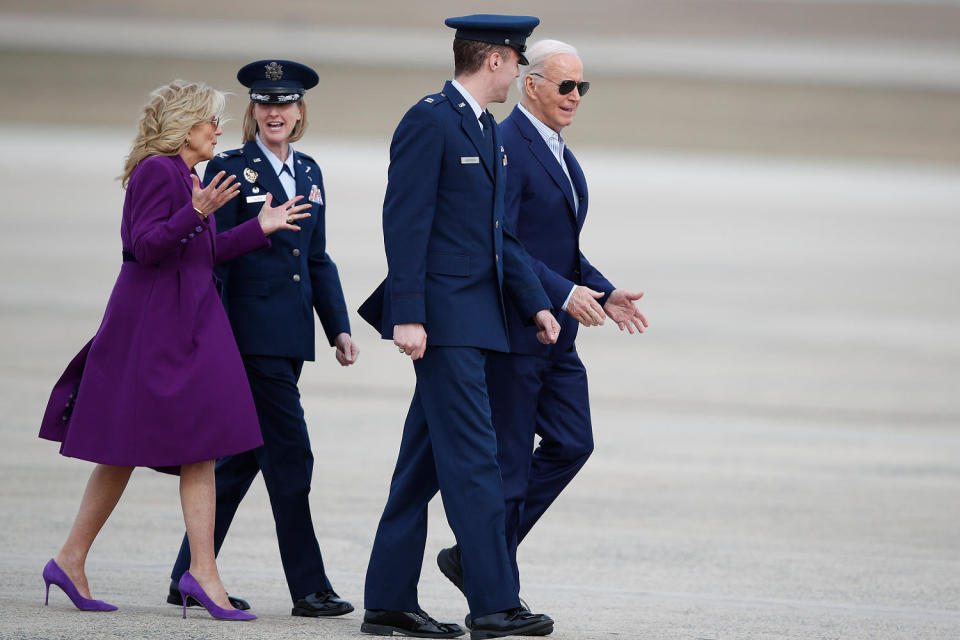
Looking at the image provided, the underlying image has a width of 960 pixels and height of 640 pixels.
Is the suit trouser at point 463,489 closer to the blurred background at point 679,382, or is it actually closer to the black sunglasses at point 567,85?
the blurred background at point 679,382

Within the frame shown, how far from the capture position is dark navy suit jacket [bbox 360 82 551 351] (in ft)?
13.9

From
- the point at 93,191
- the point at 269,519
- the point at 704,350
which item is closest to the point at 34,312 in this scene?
the point at 704,350

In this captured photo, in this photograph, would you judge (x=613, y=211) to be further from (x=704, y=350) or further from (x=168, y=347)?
(x=168, y=347)

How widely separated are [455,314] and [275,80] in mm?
→ 1133

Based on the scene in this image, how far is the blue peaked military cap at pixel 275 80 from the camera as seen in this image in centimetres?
493

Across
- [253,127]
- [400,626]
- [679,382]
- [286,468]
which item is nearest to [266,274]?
[253,127]

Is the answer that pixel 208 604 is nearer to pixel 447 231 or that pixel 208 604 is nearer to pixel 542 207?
pixel 447 231

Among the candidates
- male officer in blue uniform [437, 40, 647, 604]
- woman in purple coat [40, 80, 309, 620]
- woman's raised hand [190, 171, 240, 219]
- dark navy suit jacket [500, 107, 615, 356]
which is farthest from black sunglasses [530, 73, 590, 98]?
woman's raised hand [190, 171, 240, 219]

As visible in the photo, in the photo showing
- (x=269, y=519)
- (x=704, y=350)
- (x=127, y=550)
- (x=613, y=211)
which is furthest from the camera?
(x=613, y=211)

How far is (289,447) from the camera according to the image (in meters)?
4.84

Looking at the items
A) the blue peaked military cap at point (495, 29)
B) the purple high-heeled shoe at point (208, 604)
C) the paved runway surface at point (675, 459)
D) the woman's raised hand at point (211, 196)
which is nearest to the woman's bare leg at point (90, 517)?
the paved runway surface at point (675, 459)

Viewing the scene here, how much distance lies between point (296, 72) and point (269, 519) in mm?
2367

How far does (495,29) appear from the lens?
14.3 feet

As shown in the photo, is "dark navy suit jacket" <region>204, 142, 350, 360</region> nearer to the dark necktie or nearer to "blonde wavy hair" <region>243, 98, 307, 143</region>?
"blonde wavy hair" <region>243, 98, 307, 143</region>
